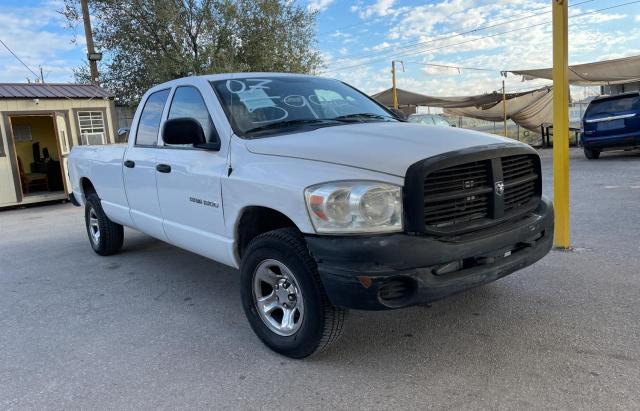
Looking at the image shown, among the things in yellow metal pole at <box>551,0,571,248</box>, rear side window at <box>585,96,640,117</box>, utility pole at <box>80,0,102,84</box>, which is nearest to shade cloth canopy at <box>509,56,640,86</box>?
rear side window at <box>585,96,640,117</box>

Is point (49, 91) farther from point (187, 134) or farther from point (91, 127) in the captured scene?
point (187, 134)

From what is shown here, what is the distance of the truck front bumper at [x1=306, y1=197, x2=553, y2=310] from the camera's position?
2.64m

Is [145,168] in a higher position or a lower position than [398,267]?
higher

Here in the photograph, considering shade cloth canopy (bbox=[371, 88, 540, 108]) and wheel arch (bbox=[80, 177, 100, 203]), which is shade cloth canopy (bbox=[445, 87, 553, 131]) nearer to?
shade cloth canopy (bbox=[371, 88, 540, 108])

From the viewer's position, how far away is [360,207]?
106 inches

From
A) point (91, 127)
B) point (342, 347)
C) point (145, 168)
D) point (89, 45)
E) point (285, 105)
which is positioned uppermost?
point (89, 45)

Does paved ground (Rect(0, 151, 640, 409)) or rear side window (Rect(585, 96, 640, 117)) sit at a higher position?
rear side window (Rect(585, 96, 640, 117))

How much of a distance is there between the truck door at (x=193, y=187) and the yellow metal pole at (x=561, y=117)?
135 inches

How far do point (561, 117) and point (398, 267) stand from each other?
3.37m

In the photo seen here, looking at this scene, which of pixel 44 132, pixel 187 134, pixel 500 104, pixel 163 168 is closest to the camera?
pixel 187 134

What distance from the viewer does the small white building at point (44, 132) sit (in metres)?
11.2

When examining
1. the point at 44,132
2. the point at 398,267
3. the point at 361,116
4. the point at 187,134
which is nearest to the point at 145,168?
the point at 187,134

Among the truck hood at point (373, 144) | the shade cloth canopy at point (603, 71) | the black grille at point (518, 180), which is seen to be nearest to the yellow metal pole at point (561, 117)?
the black grille at point (518, 180)

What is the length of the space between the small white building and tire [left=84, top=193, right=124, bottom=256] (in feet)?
20.7
